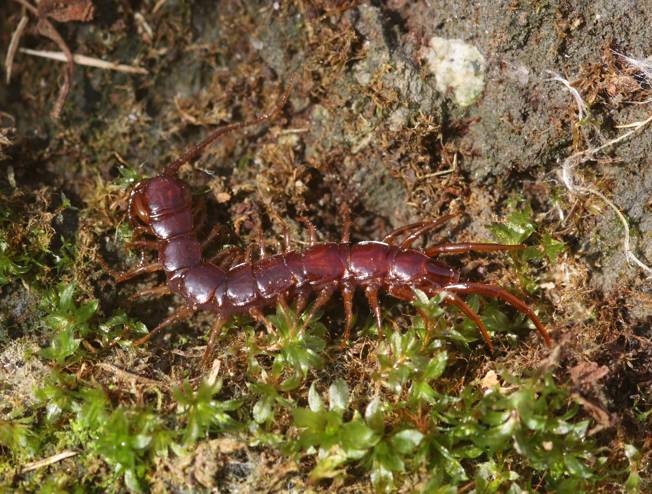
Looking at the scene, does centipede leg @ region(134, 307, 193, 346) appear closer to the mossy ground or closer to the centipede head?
the mossy ground

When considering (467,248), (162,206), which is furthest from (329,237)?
(162,206)

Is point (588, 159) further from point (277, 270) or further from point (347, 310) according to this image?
point (277, 270)

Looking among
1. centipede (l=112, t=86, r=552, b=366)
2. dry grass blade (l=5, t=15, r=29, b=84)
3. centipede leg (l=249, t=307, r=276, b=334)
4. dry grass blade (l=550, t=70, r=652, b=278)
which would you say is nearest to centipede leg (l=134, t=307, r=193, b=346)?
centipede (l=112, t=86, r=552, b=366)

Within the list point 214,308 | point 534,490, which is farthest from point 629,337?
point 214,308

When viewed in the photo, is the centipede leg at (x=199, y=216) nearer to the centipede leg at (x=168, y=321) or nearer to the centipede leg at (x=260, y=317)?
the centipede leg at (x=168, y=321)

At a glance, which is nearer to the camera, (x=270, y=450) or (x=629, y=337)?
(x=270, y=450)

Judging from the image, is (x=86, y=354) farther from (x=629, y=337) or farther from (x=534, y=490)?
(x=629, y=337)
